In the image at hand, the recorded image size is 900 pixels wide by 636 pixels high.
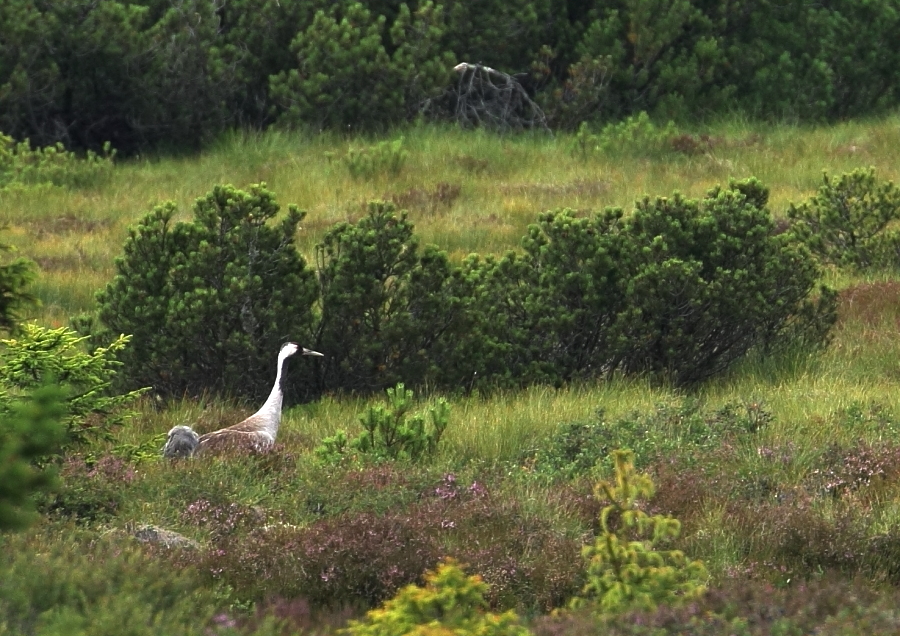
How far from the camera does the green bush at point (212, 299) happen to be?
962cm

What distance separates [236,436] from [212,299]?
1.80 metres

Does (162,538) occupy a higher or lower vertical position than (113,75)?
lower

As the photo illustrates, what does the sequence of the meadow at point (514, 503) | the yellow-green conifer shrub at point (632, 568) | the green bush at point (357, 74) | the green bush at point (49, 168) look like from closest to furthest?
the yellow-green conifer shrub at point (632, 568) < the meadow at point (514, 503) < the green bush at point (49, 168) < the green bush at point (357, 74)

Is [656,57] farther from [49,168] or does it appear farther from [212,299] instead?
[212,299]

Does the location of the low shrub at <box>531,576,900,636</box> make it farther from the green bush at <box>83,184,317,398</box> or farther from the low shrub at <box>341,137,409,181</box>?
the low shrub at <box>341,137,409,181</box>

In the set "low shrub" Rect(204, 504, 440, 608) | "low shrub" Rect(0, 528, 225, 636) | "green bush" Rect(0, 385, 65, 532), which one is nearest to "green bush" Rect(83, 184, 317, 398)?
"low shrub" Rect(204, 504, 440, 608)

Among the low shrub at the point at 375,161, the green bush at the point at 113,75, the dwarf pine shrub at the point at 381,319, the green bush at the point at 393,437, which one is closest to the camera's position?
the green bush at the point at 393,437

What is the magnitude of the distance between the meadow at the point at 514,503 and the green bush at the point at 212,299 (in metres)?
0.37

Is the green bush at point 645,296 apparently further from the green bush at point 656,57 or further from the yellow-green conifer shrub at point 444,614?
the green bush at point 656,57

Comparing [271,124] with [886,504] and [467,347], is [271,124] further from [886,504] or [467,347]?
[886,504]

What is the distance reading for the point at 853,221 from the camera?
12.9 m

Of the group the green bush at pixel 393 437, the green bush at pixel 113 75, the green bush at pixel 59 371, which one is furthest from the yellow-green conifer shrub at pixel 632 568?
the green bush at pixel 113 75

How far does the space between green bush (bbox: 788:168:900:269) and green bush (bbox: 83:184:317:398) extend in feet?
16.3

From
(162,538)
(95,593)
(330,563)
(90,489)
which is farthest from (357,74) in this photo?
(95,593)
